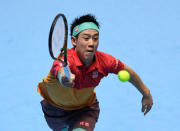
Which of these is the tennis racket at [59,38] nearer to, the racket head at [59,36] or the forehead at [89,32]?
the racket head at [59,36]

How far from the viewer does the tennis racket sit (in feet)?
5.49

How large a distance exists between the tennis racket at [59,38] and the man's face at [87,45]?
0.22 m

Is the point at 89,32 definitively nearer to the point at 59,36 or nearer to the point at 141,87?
the point at 59,36

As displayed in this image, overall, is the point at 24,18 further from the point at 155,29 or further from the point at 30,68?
the point at 155,29

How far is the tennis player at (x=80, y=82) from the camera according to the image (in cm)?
200

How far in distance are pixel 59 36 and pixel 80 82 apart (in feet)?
1.15

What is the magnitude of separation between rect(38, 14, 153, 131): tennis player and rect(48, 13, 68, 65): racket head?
9 centimetres

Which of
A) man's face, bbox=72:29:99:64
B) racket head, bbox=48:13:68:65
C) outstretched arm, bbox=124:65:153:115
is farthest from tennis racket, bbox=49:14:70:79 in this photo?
outstretched arm, bbox=124:65:153:115

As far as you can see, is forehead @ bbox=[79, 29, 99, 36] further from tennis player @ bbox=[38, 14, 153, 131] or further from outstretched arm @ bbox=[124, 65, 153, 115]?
outstretched arm @ bbox=[124, 65, 153, 115]

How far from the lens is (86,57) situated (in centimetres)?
200

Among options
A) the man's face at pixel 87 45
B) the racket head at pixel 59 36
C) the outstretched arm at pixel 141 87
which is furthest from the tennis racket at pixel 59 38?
the outstretched arm at pixel 141 87

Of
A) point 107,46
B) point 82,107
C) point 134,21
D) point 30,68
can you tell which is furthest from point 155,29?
point 82,107

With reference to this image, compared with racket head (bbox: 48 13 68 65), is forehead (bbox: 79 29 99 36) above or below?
above

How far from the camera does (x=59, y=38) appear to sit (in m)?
1.78
